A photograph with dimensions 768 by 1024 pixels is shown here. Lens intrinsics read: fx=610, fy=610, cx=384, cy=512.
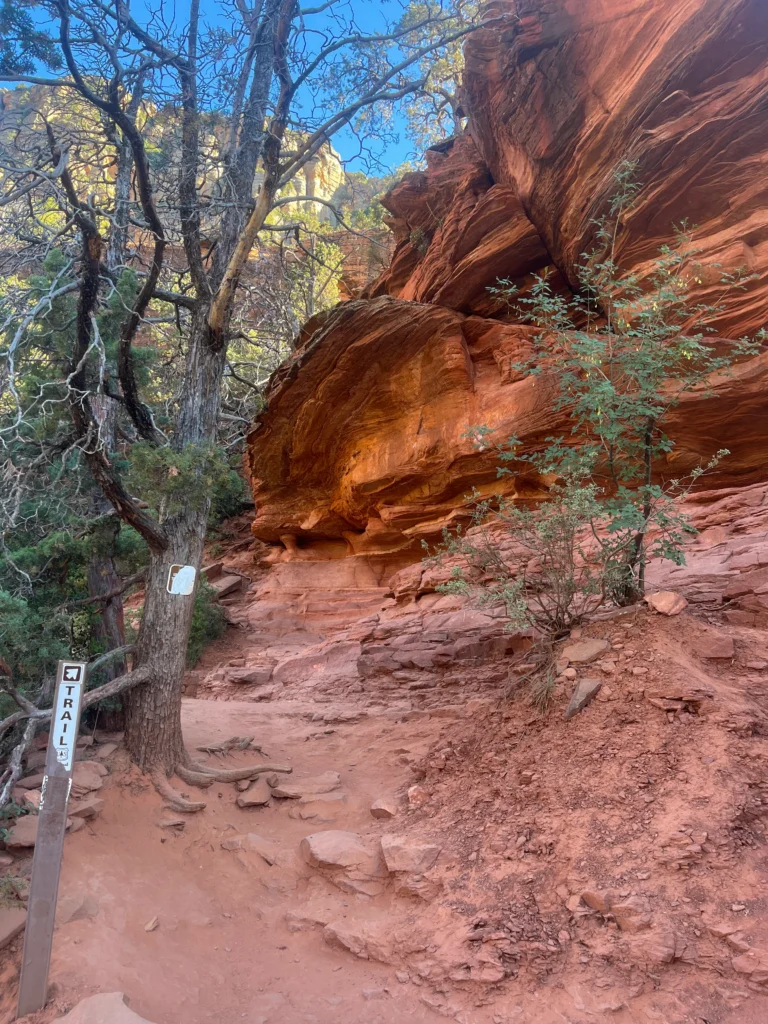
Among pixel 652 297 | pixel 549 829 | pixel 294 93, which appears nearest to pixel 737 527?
pixel 652 297

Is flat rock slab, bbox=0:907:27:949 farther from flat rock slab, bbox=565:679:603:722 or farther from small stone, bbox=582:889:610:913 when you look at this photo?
flat rock slab, bbox=565:679:603:722

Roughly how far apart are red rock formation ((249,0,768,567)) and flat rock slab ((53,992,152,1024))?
876cm

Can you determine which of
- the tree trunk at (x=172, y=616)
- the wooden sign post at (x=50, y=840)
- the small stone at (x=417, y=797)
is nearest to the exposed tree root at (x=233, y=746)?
the tree trunk at (x=172, y=616)

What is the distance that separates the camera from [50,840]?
345 centimetres

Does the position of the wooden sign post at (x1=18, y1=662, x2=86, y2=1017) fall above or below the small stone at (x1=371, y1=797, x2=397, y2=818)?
above

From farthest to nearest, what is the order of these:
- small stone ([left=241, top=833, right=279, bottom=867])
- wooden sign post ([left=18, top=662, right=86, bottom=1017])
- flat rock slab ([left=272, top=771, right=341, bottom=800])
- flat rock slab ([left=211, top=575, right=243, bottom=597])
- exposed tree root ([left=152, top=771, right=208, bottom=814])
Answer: flat rock slab ([left=211, top=575, right=243, bottom=597]) < flat rock slab ([left=272, top=771, right=341, bottom=800]) < exposed tree root ([left=152, top=771, right=208, bottom=814]) < small stone ([left=241, top=833, right=279, bottom=867]) < wooden sign post ([left=18, top=662, right=86, bottom=1017])

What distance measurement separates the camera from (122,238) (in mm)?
8219

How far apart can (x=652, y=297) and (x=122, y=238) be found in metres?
6.74

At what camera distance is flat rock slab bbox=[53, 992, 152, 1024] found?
310cm

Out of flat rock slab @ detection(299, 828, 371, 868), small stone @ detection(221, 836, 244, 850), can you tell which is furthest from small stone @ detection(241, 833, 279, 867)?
flat rock slab @ detection(299, 828, 371, 868)

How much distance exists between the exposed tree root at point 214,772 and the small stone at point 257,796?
16cm

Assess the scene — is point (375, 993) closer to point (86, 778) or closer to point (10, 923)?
point (10, 923)

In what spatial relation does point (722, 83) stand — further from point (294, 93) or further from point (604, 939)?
point (604, 939)

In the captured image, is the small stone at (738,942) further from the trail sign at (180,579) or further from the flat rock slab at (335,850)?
the trail sign at (180,579)
